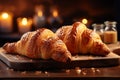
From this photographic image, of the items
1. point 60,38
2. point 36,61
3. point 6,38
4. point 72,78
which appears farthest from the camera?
point 6,38

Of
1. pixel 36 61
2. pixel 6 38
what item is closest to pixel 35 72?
pixel 36 61

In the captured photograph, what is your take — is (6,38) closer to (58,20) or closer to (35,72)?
(58,20)

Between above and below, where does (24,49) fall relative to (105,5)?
below

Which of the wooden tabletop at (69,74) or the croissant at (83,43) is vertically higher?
the croissant at (83,43)

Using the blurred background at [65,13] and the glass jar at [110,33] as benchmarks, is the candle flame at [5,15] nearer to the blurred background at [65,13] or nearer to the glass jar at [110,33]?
the blurred background at [65,13]

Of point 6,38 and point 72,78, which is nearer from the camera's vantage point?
point 72,78

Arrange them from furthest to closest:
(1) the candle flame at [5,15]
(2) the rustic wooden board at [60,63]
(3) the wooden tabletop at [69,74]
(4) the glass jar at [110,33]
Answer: (1) the candle flame at [5,15], (4) the glass jar at [110,33], (2) the rustic wooden board at [60,63], (3) the wooden tabletop at [69,74]

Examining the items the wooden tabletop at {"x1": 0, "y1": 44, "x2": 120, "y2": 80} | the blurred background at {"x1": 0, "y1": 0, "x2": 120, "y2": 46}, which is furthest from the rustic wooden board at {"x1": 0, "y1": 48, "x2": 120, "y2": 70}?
the blurred background at {"x1": 0, "y1": 0, "x2": 120, "y2": 46}

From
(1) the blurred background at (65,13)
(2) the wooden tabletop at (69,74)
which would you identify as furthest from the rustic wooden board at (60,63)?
(1) the blurred background at (65,13)
